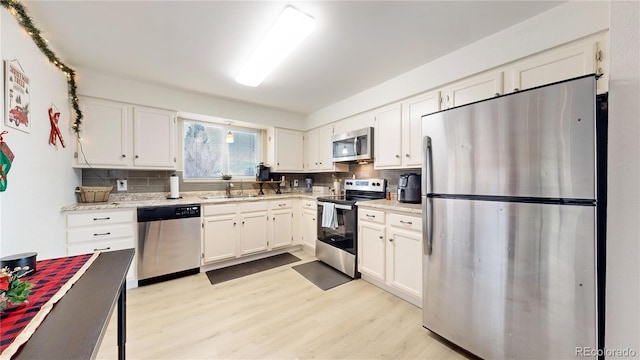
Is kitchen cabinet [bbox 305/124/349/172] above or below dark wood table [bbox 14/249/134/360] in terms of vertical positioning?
above

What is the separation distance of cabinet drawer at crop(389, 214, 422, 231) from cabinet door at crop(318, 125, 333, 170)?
1.54 m

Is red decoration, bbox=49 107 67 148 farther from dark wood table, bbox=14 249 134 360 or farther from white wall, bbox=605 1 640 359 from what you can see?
white wall, bbox=605 1 640 359

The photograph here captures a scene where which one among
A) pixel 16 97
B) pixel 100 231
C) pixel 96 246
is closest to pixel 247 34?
pixel 16 97

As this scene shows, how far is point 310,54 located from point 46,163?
7.76 feet

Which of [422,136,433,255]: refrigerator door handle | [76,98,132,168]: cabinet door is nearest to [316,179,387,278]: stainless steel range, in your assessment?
[422,136,433,255]: refrigerator door handle

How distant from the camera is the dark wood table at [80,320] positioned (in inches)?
21.6

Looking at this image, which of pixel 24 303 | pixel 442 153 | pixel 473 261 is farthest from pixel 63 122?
pixel 473 261

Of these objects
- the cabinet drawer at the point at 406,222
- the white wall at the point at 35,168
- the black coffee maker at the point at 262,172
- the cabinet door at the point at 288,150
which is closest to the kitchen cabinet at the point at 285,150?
the cabinet door at the point at 288,150

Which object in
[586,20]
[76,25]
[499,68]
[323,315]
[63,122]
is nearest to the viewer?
[586,20]

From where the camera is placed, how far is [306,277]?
9.04ft

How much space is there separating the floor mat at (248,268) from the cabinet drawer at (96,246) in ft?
3.14

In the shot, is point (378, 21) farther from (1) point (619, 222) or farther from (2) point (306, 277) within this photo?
(2) point (306, 277)

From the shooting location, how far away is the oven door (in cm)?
274

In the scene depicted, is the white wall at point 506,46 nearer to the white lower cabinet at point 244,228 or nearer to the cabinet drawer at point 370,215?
the cabinet drawer at point 370,215
